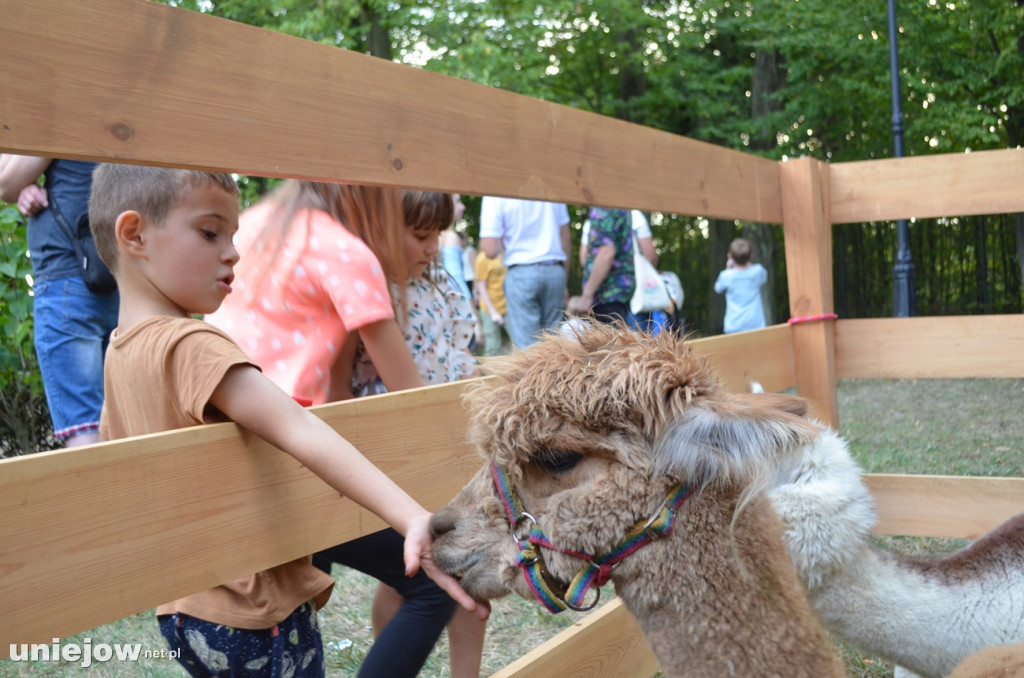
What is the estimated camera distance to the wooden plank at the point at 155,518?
148cm

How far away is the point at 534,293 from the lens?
7301 millimetres

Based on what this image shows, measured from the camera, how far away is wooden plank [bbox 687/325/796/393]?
3.38 m

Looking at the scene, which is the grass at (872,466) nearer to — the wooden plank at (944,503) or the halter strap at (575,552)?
the wooden plank at (944,503)

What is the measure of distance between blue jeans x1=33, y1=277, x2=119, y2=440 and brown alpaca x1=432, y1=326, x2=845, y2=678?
249cm

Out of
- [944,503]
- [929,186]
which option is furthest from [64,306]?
[944,503]

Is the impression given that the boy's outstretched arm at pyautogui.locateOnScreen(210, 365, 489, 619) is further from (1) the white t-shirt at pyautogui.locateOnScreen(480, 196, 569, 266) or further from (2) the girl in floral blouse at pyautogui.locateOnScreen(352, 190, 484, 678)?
(1) the white t-shirt at pyautogui.locateOnScreen(480, 196, 569, 266)

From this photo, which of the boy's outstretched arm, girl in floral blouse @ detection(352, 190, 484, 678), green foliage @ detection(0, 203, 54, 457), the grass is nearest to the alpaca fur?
the grass

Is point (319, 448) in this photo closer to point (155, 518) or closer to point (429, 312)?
point (155, 518)

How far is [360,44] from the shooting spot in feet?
52.7

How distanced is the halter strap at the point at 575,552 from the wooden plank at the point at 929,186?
286 centimetres

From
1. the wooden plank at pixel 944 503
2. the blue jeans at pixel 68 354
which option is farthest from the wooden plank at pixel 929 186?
the blue jeans at pixel 68 354

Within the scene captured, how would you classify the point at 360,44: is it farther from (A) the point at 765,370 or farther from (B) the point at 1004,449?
(A) the point at 765,370

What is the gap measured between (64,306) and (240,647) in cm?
227

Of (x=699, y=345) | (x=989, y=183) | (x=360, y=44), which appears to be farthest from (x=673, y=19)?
(x=699, y=345)
